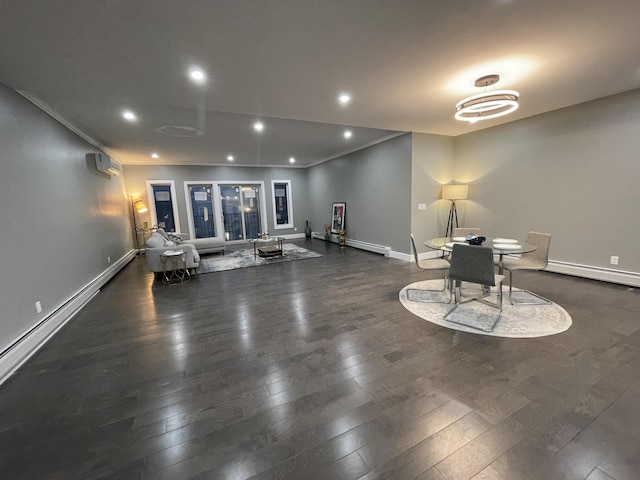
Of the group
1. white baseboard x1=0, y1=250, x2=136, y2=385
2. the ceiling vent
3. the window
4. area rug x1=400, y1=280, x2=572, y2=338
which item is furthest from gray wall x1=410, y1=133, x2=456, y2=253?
the window

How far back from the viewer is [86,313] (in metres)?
3.54

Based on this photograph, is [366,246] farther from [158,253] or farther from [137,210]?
[137,210]

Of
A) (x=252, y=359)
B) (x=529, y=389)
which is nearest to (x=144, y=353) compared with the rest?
(x=252, y=359)

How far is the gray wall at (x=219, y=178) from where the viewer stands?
785cm

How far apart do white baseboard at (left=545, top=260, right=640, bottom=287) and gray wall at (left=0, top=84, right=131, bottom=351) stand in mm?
7125

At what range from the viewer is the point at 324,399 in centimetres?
186

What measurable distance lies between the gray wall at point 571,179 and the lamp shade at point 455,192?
388 mm

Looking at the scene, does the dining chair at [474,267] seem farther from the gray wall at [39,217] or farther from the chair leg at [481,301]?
the gray wall at [39,217]

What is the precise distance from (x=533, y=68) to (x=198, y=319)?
184 inches

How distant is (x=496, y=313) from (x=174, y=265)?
5241mm

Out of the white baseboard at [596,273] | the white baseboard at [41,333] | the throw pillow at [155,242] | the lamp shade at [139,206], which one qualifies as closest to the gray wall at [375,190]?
the white baseboard at [596,273]

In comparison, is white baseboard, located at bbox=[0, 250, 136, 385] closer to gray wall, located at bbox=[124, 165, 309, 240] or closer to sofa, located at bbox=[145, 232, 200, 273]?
sofa, located at bbox=[145, 232, 200, 273]

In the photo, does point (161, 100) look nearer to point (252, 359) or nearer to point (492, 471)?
→ point (252, 359)

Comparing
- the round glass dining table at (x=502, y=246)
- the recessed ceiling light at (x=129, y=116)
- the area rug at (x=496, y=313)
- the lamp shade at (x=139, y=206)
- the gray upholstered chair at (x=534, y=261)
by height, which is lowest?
the area rug at (x=496, y=313)
